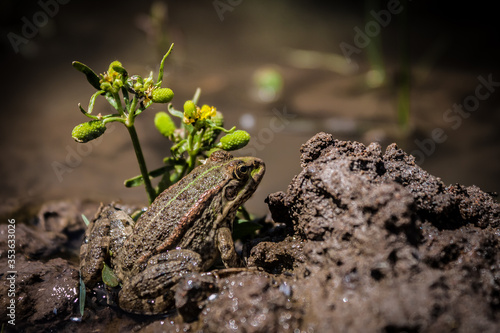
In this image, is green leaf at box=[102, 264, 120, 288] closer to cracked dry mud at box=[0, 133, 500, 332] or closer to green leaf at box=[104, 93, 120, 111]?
cracked dry mud at box=[0, 133, 500, 332]

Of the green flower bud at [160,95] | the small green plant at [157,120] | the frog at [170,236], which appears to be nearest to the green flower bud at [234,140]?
the small green plant at [157,120]

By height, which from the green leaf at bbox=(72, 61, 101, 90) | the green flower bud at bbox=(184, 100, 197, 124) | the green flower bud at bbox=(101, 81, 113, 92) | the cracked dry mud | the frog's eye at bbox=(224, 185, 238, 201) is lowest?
the cracked dry mud

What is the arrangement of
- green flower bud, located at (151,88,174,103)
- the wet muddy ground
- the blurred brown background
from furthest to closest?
the blurred brown background, green flower bud, located at (151,88,174,103), the wet muddy ground

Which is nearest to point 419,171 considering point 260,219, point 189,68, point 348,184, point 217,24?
point 348,184

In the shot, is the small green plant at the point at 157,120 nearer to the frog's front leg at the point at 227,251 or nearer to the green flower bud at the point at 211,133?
the green flower bud at the point at 211,133

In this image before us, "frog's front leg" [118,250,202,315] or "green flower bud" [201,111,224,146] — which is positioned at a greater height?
"green flower bud" [201,111,224,146]

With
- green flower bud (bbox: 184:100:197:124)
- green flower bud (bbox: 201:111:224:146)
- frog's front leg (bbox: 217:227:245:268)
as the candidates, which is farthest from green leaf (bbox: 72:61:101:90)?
frog's front leg (bbox: 217:227:245:268)
